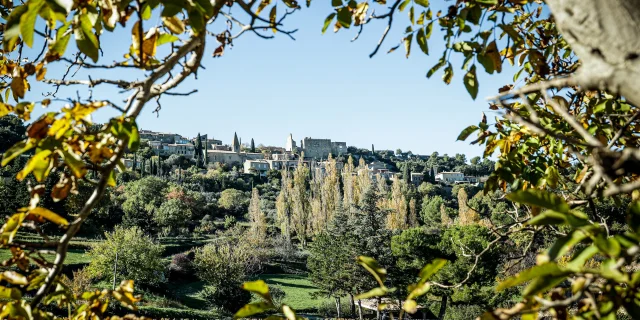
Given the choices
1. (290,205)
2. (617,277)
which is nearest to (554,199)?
(617,277)

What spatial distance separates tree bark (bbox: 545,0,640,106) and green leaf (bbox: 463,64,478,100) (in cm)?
77

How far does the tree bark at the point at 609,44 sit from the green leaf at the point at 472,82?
2.53 feet

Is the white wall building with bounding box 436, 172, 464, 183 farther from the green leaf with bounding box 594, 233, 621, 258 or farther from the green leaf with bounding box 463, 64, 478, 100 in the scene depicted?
the green leaf with bounding box 594, 233, 621, 258

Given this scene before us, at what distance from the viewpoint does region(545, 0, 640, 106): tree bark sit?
613mm

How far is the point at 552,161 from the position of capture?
6.35 ft

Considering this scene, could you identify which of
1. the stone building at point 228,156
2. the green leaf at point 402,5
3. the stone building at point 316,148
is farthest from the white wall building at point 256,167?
the green leaf at point 402,5

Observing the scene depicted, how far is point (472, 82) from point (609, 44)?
0.82m

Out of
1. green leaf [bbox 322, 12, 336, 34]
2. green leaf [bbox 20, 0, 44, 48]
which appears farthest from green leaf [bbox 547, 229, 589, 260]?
green leaf [bbox 322, 12, 336, 34]

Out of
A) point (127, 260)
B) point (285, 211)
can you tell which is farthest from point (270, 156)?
point (127, 260)

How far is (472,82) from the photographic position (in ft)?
4.75

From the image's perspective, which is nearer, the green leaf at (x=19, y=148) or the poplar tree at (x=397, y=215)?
the green leaf at (x=19, y=148)

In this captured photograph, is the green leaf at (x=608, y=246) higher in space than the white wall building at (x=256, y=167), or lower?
higher

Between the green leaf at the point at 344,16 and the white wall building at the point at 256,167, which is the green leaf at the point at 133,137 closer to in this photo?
the green leaf at the point at 344,16

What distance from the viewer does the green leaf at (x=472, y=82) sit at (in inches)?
56.9
